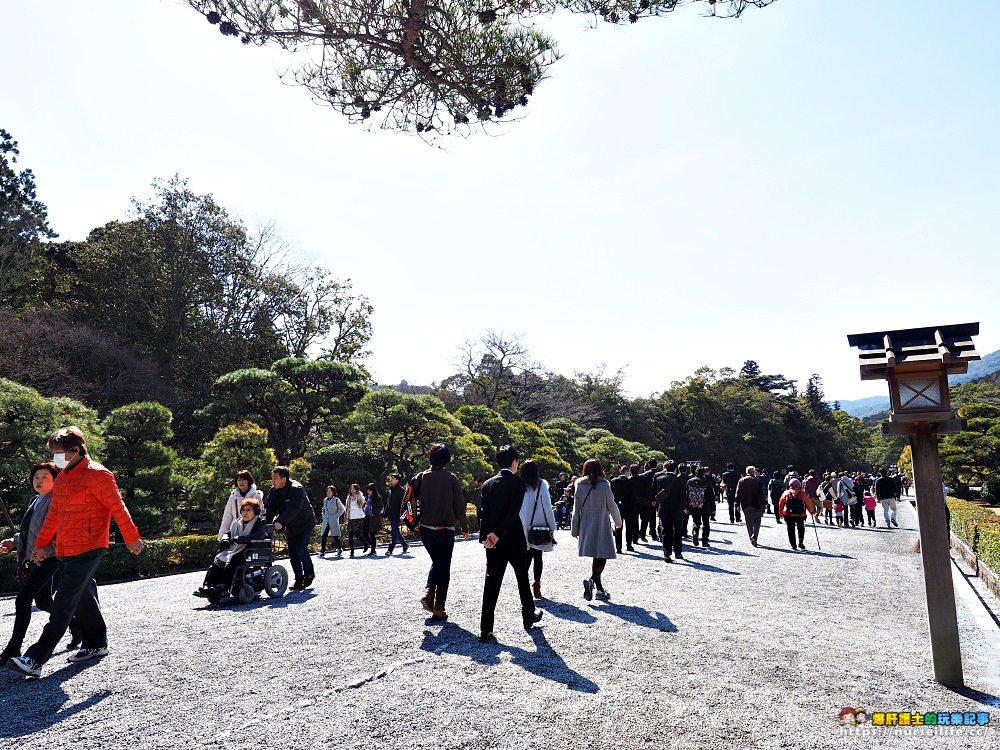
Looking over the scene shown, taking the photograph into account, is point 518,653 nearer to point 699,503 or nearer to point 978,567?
point 978,567

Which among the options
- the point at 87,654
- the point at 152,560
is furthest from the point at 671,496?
the point at 152,560

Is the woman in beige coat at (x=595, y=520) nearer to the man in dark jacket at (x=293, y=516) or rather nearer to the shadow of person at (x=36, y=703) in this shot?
the man in dark jacket at (x=293, y=516)

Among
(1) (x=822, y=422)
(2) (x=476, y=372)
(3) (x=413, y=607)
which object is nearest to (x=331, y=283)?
(2) (x=476, y=372)

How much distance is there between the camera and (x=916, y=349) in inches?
178

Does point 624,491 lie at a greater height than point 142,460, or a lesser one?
lesser

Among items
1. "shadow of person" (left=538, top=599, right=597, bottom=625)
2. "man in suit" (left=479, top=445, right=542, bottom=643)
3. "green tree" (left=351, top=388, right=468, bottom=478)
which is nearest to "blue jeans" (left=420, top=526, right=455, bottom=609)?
"man in suit" (left=479, top=445, right=542, bottom=643)

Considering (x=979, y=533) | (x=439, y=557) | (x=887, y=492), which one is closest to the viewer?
(x=439, y=557)

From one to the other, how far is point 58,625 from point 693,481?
1028 cm

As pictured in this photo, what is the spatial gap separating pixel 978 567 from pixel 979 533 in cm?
106

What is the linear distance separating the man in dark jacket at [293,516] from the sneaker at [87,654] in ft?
8.44

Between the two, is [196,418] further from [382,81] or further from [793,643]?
[793,643]

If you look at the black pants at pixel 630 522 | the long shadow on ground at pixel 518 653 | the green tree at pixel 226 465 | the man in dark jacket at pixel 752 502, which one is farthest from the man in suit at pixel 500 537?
the green tree at pixel 226 465

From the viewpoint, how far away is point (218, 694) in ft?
13.3

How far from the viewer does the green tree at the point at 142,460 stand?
13.9m
